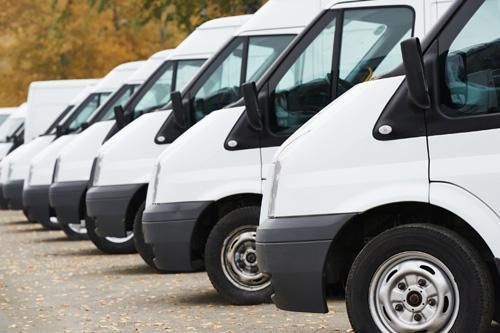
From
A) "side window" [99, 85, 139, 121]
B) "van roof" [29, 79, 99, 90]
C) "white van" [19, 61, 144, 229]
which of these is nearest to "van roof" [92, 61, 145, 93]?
"white van" [19, 61, 144, 229]

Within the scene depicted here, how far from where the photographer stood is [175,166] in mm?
12469

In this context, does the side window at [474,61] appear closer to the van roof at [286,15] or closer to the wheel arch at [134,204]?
the van roof at [286,15]

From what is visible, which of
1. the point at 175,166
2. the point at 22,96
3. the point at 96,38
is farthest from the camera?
the point at 22,96

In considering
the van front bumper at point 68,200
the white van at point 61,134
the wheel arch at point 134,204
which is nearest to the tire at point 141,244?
the wheel arch at point 134,204

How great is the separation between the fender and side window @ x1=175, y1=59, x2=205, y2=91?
9034mm

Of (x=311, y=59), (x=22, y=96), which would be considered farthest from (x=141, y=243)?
(x=22, y=96)

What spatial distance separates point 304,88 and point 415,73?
144 inches

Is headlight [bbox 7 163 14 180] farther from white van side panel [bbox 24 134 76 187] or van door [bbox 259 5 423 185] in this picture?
van door [bbox 259 5 423 185]

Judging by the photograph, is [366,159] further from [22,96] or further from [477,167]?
[22,96]

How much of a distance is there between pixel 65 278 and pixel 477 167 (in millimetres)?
8078

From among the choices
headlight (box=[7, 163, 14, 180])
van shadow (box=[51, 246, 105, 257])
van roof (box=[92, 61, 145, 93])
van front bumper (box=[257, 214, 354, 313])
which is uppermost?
van roof (box=[92, 61, 145, 93])

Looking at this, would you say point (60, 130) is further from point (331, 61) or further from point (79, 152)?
point (331, 61)

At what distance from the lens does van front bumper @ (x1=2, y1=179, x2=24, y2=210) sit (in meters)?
26.3

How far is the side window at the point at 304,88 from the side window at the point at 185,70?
5.32 metres
